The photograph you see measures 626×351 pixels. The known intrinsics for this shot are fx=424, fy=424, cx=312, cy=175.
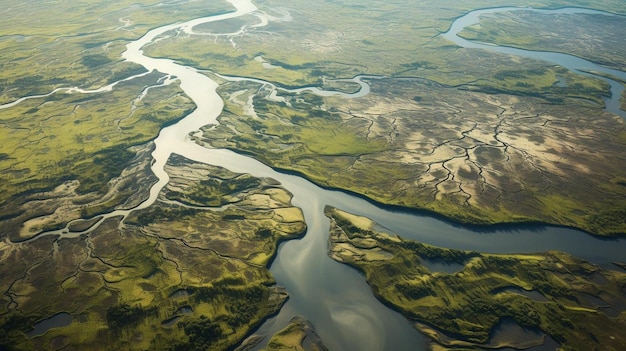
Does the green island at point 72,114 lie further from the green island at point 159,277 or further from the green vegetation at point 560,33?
the green vegetation at point 560,33

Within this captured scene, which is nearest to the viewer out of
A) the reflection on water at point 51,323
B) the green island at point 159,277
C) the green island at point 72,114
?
the green island at point 159,277

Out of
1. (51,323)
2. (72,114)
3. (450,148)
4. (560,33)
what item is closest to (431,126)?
(450,148)

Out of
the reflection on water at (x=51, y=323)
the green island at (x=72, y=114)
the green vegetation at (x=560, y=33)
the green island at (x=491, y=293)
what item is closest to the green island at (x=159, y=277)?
the reflection on water at (x=51, y=323)

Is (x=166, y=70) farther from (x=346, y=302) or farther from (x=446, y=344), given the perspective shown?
(x=446, y=344)

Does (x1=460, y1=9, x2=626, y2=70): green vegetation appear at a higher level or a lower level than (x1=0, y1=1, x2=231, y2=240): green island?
higher

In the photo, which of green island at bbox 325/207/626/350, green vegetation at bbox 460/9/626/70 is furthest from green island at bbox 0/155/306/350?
green vegetation at bbox 460/9/626/70

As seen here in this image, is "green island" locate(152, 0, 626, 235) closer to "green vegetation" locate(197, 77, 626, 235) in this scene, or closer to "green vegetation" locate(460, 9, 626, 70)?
"green vegetation" locate(197, 77, 626, 235)

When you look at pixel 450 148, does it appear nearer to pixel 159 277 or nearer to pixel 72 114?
pixel 159 277
